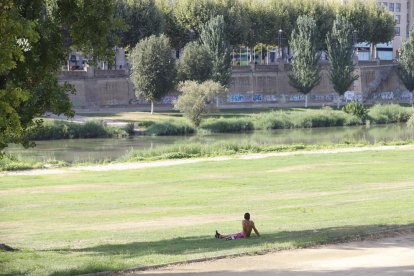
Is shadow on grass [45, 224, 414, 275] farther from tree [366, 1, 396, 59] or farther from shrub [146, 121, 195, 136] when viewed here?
tree [366, 1, 396, 59]

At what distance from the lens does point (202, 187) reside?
4028cm

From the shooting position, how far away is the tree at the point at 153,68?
9506cm

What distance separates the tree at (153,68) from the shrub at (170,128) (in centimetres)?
717

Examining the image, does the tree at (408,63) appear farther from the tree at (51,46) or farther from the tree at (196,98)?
the tree at (51,46)

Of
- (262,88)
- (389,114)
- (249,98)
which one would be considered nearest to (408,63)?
(389,114)

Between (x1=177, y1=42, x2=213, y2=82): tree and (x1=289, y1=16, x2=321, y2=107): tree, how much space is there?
14.1m

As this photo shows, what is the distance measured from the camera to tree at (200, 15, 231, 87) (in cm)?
10194

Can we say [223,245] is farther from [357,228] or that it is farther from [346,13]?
[346,13]

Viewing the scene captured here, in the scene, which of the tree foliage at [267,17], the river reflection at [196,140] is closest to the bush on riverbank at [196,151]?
the river reflection at [196,140]

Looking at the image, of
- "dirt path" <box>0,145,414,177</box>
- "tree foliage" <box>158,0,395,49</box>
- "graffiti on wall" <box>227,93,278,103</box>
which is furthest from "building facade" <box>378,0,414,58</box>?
"dirt path" <box>0,145,414,177</box>

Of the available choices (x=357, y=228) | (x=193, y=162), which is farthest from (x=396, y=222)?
(x=193, y=162)

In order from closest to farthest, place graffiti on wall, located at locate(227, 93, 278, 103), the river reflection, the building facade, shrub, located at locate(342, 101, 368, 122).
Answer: the river reflection → shrub, located at locate(342, 101, 368, 122) → graffiti on wall, located at locate(227, 93, 278, 103) → the building facade

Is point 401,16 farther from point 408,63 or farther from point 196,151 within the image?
point 196,151

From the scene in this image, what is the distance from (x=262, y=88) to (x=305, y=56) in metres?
13.4
